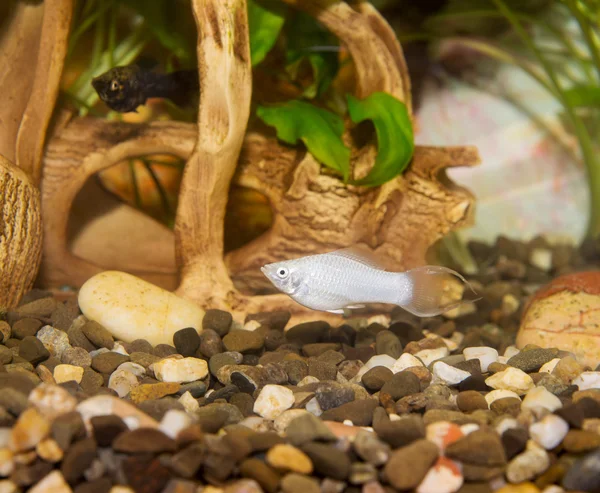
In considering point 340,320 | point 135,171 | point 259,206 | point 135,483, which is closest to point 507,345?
point 340,320

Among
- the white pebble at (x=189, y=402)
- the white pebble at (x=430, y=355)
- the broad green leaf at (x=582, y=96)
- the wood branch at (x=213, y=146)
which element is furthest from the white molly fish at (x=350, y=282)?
the broad green leaf at (x=582, y=96)

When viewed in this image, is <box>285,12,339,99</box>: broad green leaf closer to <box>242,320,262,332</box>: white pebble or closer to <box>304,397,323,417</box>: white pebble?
<box>242,320,262,332</box>: white pebble

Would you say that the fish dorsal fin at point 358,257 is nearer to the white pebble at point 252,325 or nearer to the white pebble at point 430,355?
the white pebble at point 430,355

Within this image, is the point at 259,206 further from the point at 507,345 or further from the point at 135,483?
the point at 135,483

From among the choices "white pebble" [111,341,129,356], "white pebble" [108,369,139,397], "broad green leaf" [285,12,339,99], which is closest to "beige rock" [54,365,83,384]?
"white pebble" [108,369,139,397]

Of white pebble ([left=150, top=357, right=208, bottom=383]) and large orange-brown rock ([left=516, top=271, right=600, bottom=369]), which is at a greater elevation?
white pebble ([left=150, top=357, right=208, bottom=383])

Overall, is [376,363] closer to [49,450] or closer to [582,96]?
[49,450]

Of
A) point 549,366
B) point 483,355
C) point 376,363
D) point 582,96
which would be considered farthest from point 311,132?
point 582,96
